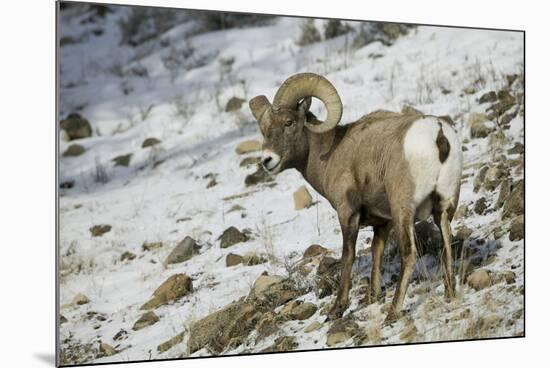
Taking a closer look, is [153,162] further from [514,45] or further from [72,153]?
[514,45]

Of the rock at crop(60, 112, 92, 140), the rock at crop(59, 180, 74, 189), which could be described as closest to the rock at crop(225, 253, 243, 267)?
the rock at crop(59, 180, 74, 189)

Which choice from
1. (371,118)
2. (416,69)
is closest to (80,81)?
(371,118)

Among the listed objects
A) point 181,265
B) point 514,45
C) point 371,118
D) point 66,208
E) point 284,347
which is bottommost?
point 284,347

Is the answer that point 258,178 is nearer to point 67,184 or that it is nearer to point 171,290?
point 171,290

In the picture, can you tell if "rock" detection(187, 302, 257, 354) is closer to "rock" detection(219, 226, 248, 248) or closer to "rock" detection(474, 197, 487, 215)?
"rock" detection(219, 226, 248, 248)

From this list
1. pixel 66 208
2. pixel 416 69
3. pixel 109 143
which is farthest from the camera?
pixel 416 69

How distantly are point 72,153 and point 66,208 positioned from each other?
0.40 m

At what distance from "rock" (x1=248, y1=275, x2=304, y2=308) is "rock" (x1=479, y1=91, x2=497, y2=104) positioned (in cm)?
219

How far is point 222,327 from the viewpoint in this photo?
23.4ft

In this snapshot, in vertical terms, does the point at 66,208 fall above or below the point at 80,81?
below

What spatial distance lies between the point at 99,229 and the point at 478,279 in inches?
116

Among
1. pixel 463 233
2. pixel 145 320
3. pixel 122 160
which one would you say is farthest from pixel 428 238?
pixel 122 160

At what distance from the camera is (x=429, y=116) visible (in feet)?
23.9

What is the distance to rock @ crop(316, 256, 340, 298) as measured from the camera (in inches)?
290
